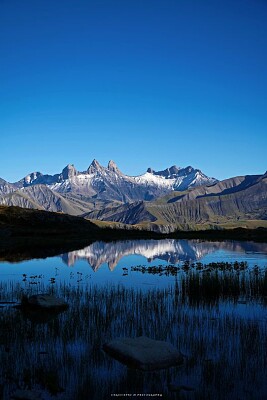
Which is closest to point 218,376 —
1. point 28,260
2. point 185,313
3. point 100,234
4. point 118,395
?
point 118,395

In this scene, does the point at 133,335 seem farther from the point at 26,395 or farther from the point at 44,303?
the point at 26,395

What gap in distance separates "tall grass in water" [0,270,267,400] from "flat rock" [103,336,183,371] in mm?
354

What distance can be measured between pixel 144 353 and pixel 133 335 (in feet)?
A: 13.4

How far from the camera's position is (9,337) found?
64.3ft

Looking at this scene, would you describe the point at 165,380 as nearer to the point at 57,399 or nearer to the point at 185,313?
the point at 57,399

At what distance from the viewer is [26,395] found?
13.2m

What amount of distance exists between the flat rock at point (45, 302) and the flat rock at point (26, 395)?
11.8 metres

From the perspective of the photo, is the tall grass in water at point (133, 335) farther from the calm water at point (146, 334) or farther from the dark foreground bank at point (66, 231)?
the dark foreground bank at point (66, 231)

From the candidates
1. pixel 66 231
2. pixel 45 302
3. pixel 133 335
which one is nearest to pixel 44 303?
pixel 45 302

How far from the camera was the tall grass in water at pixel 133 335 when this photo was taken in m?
14.2

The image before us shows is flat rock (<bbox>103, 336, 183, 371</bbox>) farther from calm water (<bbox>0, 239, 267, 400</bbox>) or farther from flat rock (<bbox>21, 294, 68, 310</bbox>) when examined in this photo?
flat rock (<bbox>21, 294, 68, 310</bbox>)

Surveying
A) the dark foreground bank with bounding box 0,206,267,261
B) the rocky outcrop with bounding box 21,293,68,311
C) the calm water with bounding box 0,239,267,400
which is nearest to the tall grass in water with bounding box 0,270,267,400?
the calm water with bounding box 0,239,267,400

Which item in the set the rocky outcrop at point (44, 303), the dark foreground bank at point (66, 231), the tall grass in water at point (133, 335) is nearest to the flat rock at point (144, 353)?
the tall grass in water at point (133, 335)

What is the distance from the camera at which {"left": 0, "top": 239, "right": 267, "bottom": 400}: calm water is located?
1423cm
